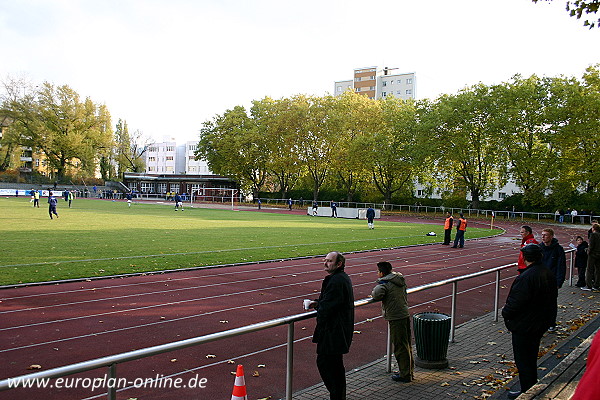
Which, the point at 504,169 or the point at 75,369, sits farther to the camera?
the point at 504,169

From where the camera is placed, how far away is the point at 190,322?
8.69 meters

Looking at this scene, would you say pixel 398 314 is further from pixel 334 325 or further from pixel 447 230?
pixel 447 230

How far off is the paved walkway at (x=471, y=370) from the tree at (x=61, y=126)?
81466mm

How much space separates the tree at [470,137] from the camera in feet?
159

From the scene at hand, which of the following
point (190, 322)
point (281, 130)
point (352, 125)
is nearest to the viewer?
point (190, 322)

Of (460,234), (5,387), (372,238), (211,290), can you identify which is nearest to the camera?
(5,387)

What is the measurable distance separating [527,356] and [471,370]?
1184 millimetres

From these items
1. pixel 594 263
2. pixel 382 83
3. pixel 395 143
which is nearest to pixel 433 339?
pixel 594 263

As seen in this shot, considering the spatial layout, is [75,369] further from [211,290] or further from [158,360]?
[211,290]

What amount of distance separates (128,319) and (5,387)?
6.41 metres

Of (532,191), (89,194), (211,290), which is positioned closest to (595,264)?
(211,290)

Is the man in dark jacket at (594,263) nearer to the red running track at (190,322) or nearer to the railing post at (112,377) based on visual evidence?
the red running track at (190,322)

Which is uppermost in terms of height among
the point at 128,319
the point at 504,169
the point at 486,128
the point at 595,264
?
the point at 486,128

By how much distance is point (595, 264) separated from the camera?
13.1m
